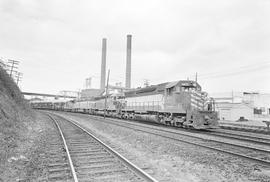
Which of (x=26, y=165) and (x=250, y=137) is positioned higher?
(x=250, y=137)

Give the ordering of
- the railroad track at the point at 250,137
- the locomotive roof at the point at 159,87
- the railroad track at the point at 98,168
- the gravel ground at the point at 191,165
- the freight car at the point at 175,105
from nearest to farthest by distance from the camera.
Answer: the railroad track at the point at 98,168
the gravel ground at the point at 191,165
the railroad track at the point at 250,137
the freight car at the point at 175,105
the locomotive roof at the point at 159,87

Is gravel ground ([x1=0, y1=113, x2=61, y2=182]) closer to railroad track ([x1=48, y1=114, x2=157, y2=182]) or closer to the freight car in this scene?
railroad track ([x1=48, y1=114, x2=157, y2=182])

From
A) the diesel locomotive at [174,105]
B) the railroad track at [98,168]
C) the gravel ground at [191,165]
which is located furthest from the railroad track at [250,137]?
the railroad track at [98,168]

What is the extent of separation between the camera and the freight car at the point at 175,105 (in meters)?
15.2

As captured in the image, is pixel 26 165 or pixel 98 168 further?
pixel 26 165

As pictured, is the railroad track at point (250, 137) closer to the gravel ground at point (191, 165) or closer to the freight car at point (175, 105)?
the freight car at point (175, 105)

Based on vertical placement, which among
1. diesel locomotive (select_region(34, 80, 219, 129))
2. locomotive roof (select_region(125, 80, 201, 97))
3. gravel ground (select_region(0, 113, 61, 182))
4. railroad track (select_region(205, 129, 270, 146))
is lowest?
gravel ground (select_region(0, 113, 61, 182))

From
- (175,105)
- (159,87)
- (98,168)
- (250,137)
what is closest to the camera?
(98,168)

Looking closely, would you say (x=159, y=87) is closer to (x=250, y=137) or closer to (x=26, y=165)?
(x=250, y=137)

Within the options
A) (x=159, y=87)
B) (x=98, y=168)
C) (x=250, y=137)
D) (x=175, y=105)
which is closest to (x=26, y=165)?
(x=98, y=168)

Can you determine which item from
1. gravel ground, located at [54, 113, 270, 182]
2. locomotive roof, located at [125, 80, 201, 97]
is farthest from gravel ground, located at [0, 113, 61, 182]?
locomotive roof, located at [125, 80, 201, 97]

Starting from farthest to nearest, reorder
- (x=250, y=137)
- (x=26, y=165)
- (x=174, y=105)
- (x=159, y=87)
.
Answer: (x=159, y=87)
(x=174, y=105)
(x=250, y=137)
(x=26, y=165)

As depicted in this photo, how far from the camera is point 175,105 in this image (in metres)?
16.9

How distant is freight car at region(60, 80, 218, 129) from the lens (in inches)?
→ 599
